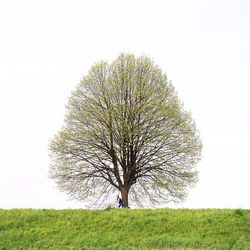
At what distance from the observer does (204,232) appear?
831 inches

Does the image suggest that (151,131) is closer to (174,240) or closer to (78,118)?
(78,118)

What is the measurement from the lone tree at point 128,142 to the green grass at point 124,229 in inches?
525

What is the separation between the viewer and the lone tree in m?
39.1

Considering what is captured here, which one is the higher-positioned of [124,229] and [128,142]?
[128,142]

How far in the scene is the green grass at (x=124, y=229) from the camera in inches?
768

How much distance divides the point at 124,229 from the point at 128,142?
56.6ft

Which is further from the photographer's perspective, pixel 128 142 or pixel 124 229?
pixel 128 142

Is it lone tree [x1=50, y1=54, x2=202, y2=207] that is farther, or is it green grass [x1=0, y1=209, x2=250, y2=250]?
lone tree [x1=50, y1=54, x2=202, y2=207]

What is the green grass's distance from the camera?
64.0ft

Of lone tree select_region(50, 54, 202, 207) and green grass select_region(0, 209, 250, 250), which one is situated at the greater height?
lone tree select_region(50, 54, 202, 207)

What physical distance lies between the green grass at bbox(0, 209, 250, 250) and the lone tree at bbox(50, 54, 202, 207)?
43.7ft

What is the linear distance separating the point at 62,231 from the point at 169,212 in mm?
6288

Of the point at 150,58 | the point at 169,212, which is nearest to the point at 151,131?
the point at 150,58

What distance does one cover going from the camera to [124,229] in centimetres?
2178
